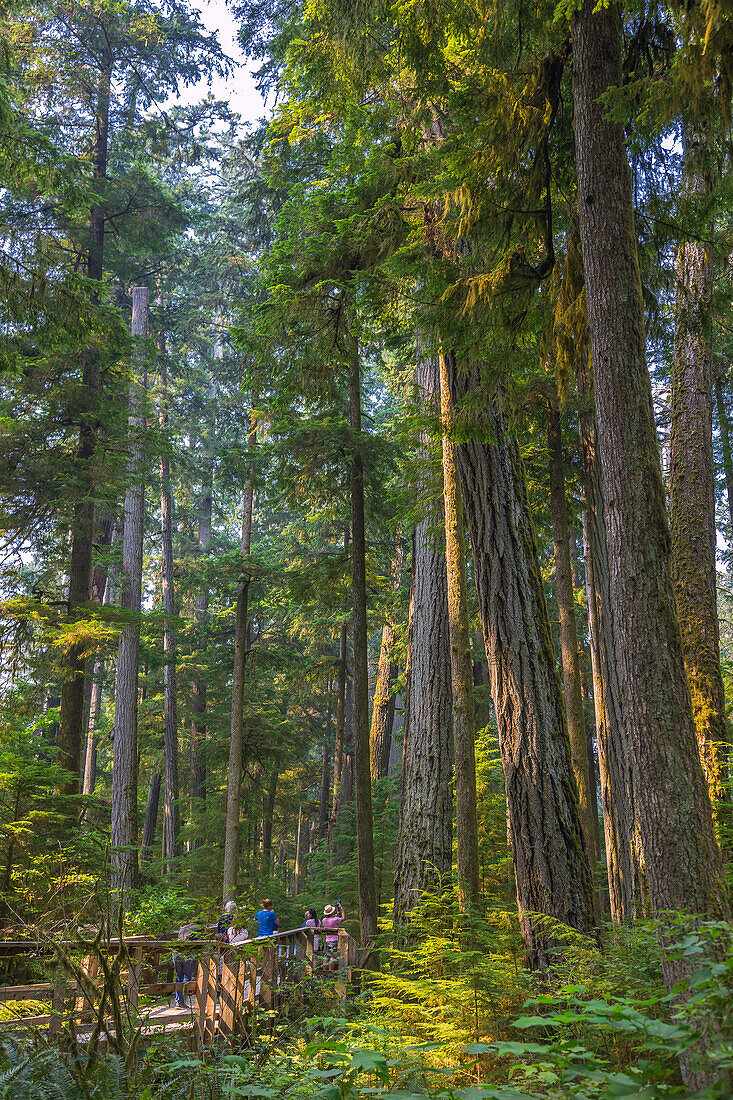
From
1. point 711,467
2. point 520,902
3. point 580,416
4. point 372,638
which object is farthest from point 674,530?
point 372,638

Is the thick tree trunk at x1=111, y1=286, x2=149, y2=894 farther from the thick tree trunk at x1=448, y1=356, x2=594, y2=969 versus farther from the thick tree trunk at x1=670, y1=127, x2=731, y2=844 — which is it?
the thick tree trunk at x1=670, y1=127, x2=731, y2=844

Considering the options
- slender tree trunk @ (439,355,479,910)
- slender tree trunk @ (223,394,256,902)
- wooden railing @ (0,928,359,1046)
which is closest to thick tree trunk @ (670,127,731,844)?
slender tree trunk @ (439,355,479,910)

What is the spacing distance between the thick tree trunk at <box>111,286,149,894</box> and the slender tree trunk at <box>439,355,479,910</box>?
7.17 metres

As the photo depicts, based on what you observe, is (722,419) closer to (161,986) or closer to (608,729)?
(608,729)

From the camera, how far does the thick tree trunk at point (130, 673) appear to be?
14258mm

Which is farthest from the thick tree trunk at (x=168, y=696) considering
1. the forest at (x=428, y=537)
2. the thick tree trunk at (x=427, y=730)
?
the thick tree trunk at (x=427, y=730)

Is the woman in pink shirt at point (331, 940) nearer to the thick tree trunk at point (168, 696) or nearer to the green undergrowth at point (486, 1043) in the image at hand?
the green undergrowth at point (486, 1043)

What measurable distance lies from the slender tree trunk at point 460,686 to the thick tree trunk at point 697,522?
86.8 inches

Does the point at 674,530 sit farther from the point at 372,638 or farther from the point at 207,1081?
the point at 372,638

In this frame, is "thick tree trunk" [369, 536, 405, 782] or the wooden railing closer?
the wooden railing

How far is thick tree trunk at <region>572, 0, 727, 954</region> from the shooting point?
3760 millimetres

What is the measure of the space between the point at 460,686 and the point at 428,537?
3.63m

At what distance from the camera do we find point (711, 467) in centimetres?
775

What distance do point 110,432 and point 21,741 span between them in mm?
6954
